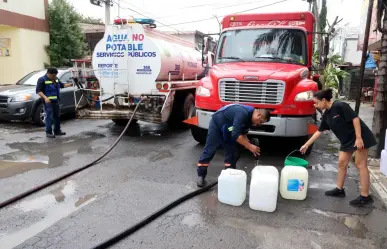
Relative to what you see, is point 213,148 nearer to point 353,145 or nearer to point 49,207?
point 353,145

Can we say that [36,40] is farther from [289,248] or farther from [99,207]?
[289,248]

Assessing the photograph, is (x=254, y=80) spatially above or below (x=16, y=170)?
above

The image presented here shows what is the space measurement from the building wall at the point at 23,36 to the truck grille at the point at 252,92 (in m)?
13.2

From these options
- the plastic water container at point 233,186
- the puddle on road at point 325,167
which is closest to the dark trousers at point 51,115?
the plastic water container at point 233,186

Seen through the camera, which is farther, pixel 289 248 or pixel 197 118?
pixel 197 118

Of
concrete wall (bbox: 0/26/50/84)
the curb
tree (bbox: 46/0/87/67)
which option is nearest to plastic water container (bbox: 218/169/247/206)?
the curb

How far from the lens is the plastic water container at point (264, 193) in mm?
3891

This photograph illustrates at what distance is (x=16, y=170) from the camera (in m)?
Result: 5.39

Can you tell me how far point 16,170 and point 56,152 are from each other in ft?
3.85

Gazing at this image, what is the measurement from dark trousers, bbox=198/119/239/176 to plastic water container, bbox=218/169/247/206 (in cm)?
60

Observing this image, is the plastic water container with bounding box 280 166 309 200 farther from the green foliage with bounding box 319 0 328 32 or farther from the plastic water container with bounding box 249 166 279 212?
the green foliage with bounding box 319 0 328 32

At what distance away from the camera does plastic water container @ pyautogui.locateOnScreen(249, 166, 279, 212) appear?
3891 millimetres

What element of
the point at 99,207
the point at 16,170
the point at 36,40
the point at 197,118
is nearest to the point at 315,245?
the point at 99,207

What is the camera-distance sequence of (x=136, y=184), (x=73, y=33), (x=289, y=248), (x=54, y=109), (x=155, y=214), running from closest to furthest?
1. (x=289, y=248)
2. (x=155, y=214)
3. (x=136, y=184)
4. (x=54, y=109)
5. (x=73, y=33)
